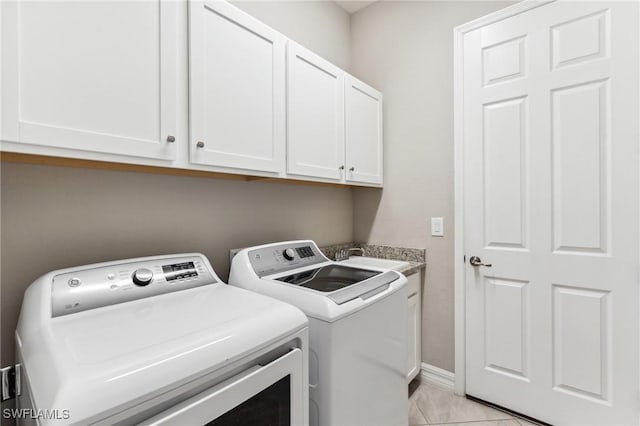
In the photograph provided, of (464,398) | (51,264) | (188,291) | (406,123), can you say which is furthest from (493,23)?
(51,264)

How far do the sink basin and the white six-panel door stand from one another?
453 millimetres

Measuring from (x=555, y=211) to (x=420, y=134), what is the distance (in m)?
0.97

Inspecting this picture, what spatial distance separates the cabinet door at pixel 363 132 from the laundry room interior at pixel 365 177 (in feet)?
0.07

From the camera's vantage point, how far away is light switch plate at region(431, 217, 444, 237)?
214 cm

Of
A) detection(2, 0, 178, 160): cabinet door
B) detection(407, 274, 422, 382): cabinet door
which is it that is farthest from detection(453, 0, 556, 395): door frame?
detection(2, 0, 178, 160): cabinet door

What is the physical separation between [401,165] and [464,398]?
1.66 meters

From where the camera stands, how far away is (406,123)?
2301 millimetres

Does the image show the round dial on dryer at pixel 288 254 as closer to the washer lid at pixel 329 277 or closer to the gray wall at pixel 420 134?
the washer lid at pixel 329 277

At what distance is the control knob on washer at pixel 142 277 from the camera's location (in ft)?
3.51

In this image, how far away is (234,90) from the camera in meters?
1.30

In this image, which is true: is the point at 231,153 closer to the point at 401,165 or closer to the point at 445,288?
the point at 401,165

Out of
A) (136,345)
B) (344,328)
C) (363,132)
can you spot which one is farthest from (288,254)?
(363,132)

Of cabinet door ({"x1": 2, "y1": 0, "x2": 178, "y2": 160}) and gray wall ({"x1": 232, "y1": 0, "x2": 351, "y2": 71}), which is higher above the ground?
gray wall ({"x1": 232, "y1": 0, "x2": 351, "y2": 71})

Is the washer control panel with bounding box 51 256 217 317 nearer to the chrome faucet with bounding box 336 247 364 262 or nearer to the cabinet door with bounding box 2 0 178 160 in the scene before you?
the cabinet door with bounding box 2 0 178 160
